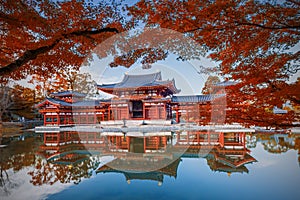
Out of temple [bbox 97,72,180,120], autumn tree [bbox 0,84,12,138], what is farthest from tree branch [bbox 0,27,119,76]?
autumn tree [bbox 0,84,12,138]

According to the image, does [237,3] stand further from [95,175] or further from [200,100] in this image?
[200,100]

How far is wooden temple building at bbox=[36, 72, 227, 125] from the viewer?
14.4m

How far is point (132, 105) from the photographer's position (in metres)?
16.7

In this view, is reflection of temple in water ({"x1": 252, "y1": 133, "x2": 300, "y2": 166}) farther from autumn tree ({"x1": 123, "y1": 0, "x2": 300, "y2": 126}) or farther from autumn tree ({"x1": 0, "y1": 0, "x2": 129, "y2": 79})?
autumn tree ({"x1": 0, "y1": 0, "x2": 129, "y2": 79})

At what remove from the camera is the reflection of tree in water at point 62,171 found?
14.1ft

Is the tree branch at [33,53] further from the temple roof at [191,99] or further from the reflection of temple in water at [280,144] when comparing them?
the temple roof at [191,99]

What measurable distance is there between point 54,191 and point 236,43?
15.3 ft

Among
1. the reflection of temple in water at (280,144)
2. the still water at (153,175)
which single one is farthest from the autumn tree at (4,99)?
the reflection of temple in water at (280,144)

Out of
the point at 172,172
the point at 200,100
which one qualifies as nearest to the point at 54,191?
the point at 172,172

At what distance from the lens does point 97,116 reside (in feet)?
58.2

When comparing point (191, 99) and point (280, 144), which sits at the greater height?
point (191, 99)

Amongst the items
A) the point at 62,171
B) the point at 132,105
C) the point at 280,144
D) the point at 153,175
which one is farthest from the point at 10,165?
the point at 132,105

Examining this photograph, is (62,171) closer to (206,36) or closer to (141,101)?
(206,36)

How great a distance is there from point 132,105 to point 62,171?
1179cm
